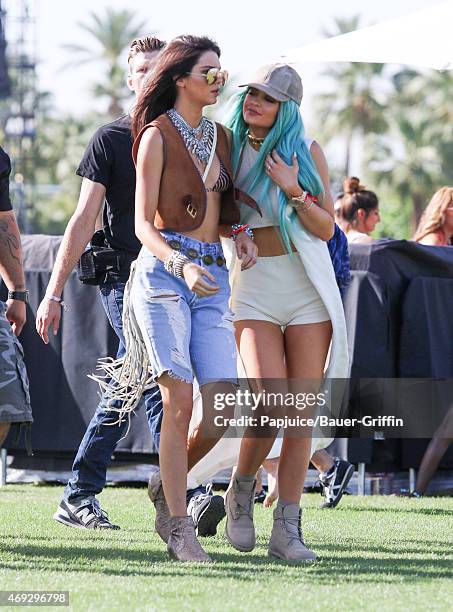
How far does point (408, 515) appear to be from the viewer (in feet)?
24.3

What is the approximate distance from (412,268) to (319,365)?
3778 millimetres

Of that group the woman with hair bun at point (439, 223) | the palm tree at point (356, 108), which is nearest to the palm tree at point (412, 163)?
the palm tree at point (356, 108)

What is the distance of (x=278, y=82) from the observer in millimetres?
5250

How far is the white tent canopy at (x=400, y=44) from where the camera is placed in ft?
24.5

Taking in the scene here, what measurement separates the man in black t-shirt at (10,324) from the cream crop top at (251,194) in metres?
1.05

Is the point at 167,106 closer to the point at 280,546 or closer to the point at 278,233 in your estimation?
the point at 278,233

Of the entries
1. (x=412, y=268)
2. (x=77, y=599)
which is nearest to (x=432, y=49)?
(x=412, y=268)

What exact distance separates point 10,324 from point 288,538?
4.96ft

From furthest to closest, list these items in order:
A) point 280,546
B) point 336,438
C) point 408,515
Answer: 1. point 336,438
2. point 408,515
3. point 280,546

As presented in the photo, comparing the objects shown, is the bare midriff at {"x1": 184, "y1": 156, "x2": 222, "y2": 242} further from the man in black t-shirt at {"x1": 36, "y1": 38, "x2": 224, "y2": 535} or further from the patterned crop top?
the man in black t-shirt at {"x1": 36, "y1": 38, "x2": 224, "y2": 535}

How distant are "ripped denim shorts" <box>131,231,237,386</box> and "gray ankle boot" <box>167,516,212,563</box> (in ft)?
1.83

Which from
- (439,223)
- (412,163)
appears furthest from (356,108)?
(439,223)

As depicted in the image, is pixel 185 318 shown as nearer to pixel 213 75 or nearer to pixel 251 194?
pixel 251 194

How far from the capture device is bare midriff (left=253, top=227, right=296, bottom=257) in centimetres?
534
